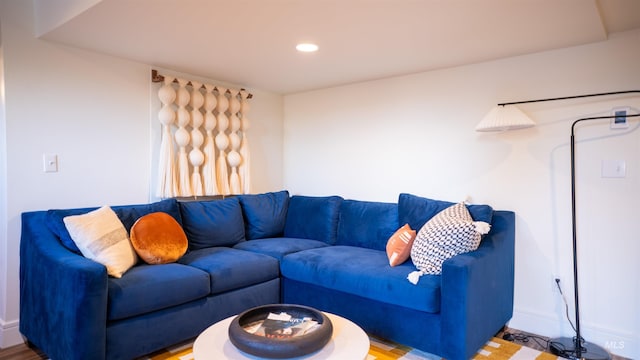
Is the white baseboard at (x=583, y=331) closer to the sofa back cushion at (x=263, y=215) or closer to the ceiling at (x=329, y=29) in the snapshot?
the ceiling at (x=329, y=29)

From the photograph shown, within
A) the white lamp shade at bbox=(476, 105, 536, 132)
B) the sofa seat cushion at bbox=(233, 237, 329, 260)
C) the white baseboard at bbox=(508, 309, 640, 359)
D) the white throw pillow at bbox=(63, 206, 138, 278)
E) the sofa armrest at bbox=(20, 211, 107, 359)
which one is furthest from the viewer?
the sofa seat cushion at bbox=(233, 237, 329, 260)

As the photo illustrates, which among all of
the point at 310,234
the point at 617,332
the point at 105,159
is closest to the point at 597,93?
the point at 617,332

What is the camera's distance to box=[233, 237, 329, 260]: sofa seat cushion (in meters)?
3.14

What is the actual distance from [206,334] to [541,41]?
2.65 metres

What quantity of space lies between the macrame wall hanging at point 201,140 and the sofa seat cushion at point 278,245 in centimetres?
63

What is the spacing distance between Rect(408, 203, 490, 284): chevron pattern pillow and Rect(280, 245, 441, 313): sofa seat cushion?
0.08 metres

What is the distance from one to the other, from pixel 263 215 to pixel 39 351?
73.0 inches

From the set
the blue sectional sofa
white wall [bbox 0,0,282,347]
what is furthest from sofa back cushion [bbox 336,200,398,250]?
white wall [bbox 0,0,282,347]

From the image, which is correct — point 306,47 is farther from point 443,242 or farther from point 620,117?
point 620,117

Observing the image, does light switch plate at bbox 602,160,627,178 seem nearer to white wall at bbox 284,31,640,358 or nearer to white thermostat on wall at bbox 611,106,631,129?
white wall at bbox 284,31,640,358

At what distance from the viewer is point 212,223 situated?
326 centimetres

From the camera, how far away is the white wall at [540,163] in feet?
8.36

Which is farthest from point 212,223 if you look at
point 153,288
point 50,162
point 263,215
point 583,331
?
point 583,331

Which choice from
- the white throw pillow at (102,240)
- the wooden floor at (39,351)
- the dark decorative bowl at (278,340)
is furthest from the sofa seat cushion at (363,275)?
the white throw pillow at (102,240)
